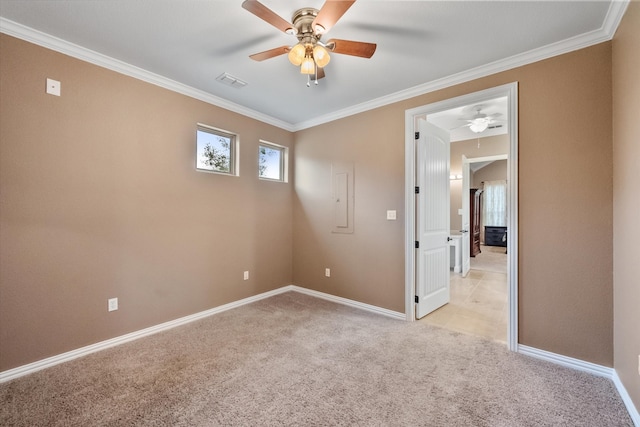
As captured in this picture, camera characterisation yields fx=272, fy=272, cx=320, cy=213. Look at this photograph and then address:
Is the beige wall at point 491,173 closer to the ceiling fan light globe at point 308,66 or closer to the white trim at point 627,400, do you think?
the white trim at point 627,400

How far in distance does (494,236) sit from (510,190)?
26.7 ft

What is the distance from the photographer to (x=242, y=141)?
3668 mm

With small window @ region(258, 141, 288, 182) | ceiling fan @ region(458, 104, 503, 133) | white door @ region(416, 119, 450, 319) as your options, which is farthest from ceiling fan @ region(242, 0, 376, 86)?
ceiling fan @ region(458, 104, 503, 133)

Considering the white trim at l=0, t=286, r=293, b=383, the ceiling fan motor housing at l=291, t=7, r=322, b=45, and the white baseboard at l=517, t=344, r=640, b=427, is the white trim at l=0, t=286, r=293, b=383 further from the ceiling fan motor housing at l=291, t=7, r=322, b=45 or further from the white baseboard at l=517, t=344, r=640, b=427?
the white baseboard at l=517, t=344, r=640, b=427

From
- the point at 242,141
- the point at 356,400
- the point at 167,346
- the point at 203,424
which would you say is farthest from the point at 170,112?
the point at 356,400

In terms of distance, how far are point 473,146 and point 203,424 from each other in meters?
5.96

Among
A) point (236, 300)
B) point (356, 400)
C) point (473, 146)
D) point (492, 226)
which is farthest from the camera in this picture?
point (492, 226)

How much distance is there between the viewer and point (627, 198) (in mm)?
1755

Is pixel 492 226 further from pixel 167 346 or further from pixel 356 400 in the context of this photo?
pixel 167 346

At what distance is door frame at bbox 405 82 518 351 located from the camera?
7.97 feet

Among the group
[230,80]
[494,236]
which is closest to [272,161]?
[230,80]

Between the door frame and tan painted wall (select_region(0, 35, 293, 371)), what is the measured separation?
217cm

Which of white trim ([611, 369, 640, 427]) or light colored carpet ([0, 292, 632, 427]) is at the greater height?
white trim ([611, 369, 640, 427])

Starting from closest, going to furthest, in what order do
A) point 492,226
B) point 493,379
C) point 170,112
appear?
point 493,379 → point 170,112 → point 492,226
